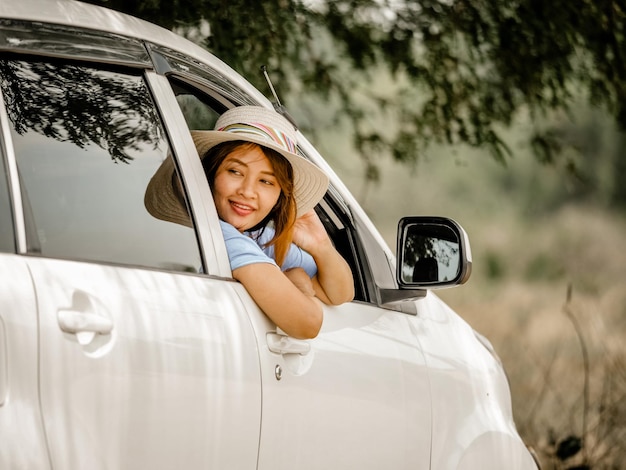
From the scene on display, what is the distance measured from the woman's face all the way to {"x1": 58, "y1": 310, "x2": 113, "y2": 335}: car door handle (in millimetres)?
947

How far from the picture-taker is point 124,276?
2580 mm

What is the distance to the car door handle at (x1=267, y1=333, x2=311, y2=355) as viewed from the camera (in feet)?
9.83

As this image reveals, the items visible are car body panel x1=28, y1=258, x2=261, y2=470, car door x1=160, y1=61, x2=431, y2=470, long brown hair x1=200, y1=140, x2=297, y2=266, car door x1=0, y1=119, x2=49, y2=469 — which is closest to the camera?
car door x1=0, y1=119, x2=49, y2=469

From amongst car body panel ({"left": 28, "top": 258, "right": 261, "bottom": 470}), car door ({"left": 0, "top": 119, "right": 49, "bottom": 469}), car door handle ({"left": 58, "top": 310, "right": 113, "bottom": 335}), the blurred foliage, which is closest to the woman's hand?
car body panel ({"left": 28, "top": 258, "right": 261, "bottom": 470})

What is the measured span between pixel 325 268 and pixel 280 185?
0.85ft

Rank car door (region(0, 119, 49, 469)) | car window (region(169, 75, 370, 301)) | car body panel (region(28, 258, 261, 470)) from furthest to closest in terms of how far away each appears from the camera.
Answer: car window (region(169, 75, 370, 301)) < car body panel (region(28, 258, 261, 470)) < car door (region(0, 119, 49, 469))

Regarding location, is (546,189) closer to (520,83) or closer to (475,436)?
(520,83)

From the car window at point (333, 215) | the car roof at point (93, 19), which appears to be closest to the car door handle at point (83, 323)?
the car roof at point (93, 19)

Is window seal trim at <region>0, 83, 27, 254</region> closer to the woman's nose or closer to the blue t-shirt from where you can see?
the blue t-shirt

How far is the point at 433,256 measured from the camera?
144 inches

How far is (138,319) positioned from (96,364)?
6.8 inches

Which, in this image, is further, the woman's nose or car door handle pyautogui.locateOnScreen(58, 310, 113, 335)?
the woman's nose

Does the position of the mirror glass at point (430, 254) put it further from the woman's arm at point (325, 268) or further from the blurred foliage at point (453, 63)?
the blurred foliage at point (453, 63)

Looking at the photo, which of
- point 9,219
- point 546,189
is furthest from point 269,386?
point 546,189
